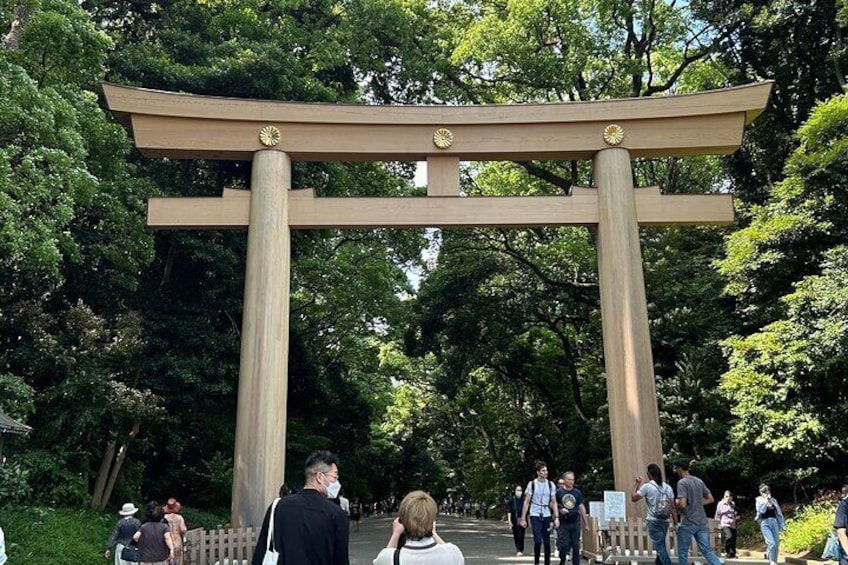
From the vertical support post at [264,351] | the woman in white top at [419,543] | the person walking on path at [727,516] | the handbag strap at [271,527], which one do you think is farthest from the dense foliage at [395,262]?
the woman in white top at [419,543]

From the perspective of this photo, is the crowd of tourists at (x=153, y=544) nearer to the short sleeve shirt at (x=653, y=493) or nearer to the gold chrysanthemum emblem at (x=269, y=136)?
the short sleeve shirt at (x=653, y=493)

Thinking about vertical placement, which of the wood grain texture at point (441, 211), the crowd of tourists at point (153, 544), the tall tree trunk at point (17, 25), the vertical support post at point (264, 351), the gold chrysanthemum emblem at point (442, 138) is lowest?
the crowd of tourists at point (153, 544)

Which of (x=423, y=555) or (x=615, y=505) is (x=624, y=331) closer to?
(x=615, y=505)

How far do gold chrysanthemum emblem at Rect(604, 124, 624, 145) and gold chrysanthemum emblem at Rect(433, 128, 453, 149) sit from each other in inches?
101

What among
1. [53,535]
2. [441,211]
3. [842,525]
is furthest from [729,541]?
[53,535]

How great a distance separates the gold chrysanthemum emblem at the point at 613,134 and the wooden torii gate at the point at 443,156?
0.02 metres

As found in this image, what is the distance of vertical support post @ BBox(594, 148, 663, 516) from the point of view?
34.7ft

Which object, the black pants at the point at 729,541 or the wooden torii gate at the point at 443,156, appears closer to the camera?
the wooden torii gate at the point at 443,156

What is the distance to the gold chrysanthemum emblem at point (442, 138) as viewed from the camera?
11.7 metres

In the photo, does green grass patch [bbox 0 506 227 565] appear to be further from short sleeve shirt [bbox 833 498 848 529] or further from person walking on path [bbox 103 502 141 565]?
short sleeve shirt [bbox 833 498 848 529]

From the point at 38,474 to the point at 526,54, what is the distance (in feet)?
49.0

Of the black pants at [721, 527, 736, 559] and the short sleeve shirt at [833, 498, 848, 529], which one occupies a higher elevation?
the short sleeve shirt at [833, 498, 848, 529]

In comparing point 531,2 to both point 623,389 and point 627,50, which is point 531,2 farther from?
point 623,389

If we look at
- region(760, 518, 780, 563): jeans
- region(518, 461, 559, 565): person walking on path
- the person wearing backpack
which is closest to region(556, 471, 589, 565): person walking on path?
region(518, 461, 559, 565): person walking on path
